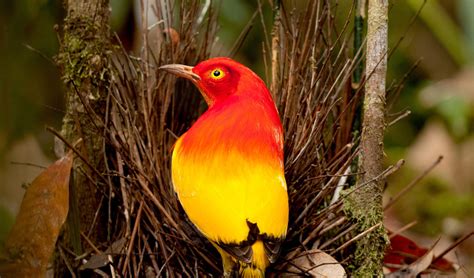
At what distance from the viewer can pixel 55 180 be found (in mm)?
2104

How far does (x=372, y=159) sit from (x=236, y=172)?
0.32 metres

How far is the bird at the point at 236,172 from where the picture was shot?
187cm

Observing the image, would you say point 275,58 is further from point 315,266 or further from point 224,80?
point 315,266

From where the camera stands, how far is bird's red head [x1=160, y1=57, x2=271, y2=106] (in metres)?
2.06

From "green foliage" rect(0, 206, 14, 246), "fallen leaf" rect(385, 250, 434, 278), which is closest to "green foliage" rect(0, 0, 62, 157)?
"green foliage" rect(0, 206, 14, 246)

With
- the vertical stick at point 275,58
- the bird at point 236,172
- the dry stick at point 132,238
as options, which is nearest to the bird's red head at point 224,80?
the bird at point 236,172

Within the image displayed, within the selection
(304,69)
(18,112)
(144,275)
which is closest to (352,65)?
(304,69)

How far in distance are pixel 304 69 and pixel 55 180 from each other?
669 millimetres

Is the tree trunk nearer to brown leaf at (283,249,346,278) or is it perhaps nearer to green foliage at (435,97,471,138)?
brown leaf at (283,249,346,278)

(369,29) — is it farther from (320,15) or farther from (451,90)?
(451,90)

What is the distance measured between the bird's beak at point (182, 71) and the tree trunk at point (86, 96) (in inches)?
7.6

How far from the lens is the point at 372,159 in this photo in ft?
6.55

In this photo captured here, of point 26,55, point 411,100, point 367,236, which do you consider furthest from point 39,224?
point 411,100

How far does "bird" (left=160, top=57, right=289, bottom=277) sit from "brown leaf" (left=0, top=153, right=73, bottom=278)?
28 centimetres
